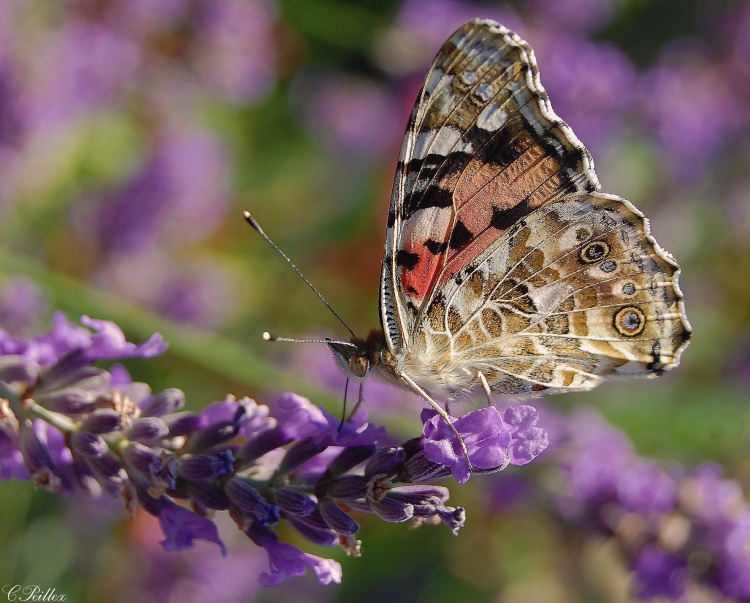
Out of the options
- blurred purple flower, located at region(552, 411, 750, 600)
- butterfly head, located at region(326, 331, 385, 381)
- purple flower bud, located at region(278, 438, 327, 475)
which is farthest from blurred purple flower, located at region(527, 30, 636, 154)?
purple flower bud, located at region(278, 438, 327, 475)

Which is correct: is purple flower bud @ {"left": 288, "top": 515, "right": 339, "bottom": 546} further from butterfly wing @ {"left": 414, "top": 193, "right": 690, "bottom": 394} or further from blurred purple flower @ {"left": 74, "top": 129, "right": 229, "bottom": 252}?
blurred purple flower @ {"left": 74, "top": 129, "right": 229, "bottom": 252}

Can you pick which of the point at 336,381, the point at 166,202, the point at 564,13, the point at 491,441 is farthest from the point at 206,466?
the point at 564,13

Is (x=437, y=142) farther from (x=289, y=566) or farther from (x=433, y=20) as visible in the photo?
(x=433, y=20)

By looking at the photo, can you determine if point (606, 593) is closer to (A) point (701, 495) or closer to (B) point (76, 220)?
(A) point (701, 495)

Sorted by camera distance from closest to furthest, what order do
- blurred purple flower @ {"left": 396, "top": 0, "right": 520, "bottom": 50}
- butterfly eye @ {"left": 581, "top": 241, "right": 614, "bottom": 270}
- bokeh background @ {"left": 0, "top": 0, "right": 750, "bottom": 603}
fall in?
butterfly eye @ {"left": 581, "top": 241, "right": 614, "bottom": 270}
bokeh background @ {"left": 0, "top": 0, "right": 750, "bottom": 603}
blurred purple flower @ {"left": 396, "top": 0, "right": 520, "bottom": 50}

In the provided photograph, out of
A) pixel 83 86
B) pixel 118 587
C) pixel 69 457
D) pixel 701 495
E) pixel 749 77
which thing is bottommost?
pixel 118 587

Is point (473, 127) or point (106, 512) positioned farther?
point (106, 512)

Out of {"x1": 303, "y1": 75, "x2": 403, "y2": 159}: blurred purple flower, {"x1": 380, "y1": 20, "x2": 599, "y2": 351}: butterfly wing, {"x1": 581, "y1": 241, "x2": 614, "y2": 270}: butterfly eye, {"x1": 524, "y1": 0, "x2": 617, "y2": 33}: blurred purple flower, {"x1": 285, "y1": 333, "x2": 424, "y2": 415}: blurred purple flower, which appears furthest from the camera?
{"x1": 303, "y1": 75, "x2": 403, "y2": 159}: blurred purple flower

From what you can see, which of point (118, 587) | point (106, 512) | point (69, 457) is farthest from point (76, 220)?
point (69, 457)
